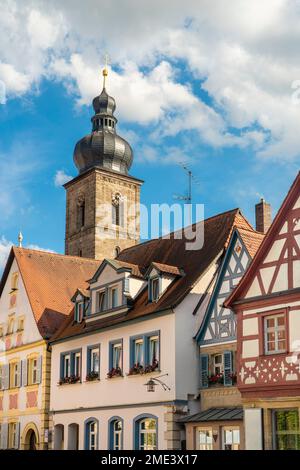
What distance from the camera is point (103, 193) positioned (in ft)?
245

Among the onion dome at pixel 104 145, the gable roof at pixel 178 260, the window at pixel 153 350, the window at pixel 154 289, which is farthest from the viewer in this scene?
the onion dome at pixel 104 145

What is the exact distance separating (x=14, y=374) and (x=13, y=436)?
3.19 metres

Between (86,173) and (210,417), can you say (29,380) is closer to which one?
(210,417)

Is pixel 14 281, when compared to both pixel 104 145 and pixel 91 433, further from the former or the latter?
pixel 104 145

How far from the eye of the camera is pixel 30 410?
131 feet

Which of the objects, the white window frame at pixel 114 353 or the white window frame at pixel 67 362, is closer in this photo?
the white window frame at pixel 114 353

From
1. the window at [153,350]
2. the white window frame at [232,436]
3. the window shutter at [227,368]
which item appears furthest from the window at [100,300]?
the white window frame at [232,436]

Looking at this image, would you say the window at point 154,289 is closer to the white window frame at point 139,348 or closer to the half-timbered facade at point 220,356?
the white window frame at point 139,348

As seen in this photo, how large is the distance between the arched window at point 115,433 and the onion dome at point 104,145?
43556mm

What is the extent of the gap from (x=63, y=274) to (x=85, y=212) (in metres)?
31.7

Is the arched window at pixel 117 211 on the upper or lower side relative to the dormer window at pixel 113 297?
upper

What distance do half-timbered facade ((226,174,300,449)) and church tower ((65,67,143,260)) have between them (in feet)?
155

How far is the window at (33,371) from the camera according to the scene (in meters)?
40.2
